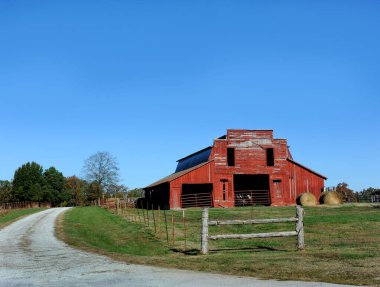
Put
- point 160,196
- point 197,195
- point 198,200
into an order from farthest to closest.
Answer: point 160,196
point 197,195
point 198,200

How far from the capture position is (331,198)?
4725 centimetres

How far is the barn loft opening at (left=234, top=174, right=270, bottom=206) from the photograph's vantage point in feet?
169

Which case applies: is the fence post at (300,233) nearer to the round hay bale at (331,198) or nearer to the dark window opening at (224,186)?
the round hay bale at (331,198)

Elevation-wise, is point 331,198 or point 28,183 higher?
point 28,183

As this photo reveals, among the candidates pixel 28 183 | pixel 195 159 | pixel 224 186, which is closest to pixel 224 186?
pixel 224 186

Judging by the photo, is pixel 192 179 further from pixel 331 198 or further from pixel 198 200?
pixel 331 198

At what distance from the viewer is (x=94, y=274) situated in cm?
1100

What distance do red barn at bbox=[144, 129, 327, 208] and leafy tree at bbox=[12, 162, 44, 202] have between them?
7076cm

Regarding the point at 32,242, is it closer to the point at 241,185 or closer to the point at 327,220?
the point at 327,220

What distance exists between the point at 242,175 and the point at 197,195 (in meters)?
5.87

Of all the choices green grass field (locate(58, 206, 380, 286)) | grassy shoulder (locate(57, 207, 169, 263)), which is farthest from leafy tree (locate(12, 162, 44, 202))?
green grass field (locate(58, 206, 380, 286))

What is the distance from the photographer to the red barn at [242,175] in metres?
48.5

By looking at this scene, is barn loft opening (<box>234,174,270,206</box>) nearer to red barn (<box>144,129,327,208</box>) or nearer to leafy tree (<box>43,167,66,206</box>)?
red barn (<box>144,129,327,208</box>)

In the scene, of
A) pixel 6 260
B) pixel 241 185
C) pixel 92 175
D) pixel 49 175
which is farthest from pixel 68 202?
pixel 6 260
